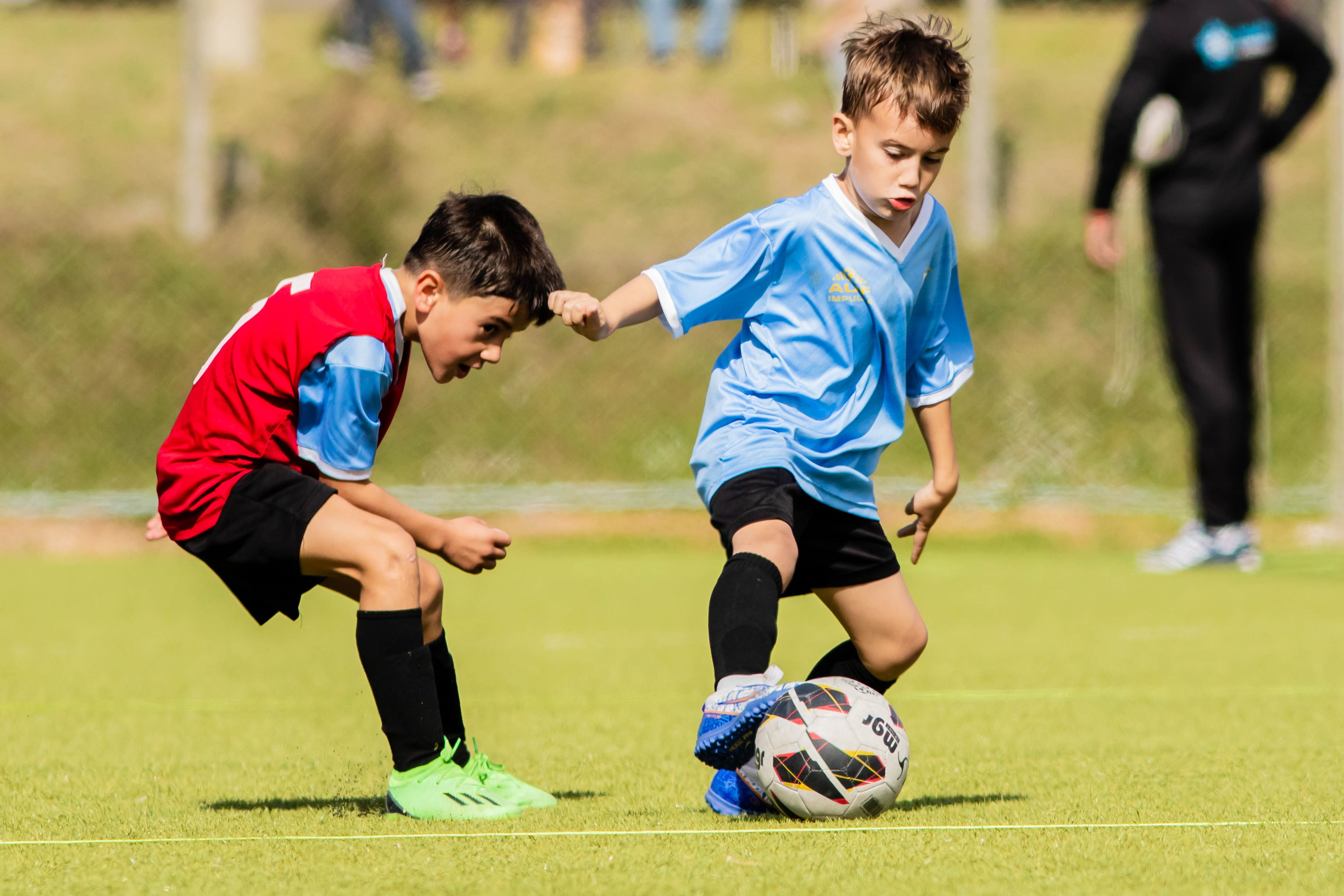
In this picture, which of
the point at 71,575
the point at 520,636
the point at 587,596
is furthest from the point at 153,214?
the point at 520,636

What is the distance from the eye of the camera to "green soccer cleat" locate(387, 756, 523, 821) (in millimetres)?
3033

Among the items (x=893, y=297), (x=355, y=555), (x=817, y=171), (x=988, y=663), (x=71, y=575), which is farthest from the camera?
(x=817, y=171)

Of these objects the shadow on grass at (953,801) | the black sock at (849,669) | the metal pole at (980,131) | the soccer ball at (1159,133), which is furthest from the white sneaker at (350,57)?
the shadow on grass at (953,801)

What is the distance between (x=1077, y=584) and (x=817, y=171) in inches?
276

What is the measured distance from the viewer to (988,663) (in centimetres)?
543

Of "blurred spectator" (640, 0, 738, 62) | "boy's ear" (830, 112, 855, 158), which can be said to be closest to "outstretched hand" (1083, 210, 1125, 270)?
"boy's ear" (830, 112, 855, 158)

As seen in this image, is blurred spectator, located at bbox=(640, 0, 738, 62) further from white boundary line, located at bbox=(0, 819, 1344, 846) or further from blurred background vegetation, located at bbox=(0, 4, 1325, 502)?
white boundary line, located at bbox=(0, 819, 1344, 846)

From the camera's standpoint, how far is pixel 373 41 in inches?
592

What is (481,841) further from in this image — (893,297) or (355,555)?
(893,297)

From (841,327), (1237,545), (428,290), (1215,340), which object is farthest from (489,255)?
(1237,545)

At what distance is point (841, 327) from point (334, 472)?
1.03 meters

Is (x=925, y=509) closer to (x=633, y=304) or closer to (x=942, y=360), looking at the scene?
(x=942, y=360)

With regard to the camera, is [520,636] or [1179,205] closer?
→ [520,636]

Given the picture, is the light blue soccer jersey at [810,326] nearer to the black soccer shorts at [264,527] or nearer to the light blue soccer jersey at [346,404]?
the light blue soccer jersey at [346,404]
